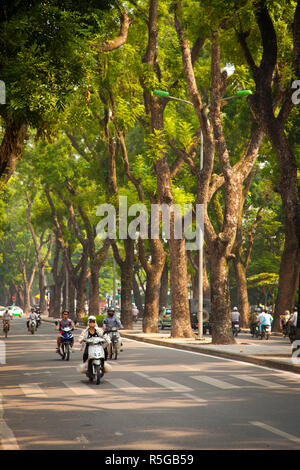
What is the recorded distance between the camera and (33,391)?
564 inches

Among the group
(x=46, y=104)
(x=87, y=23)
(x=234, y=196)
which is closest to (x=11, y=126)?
(x=46, y=104)

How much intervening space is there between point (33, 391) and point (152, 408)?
353 centimetres

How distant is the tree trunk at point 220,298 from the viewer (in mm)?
27547

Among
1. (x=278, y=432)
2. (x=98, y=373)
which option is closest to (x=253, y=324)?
(x=98, y=373)

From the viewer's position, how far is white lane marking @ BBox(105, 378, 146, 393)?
1425cm

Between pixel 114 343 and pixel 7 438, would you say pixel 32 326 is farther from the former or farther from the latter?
pixel 7 438

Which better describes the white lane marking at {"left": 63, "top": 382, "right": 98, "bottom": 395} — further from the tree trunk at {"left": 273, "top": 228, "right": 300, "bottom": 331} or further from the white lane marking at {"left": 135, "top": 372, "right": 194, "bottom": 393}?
the tree trunk at {"left": 273, "top": 228, "right": 300, "bottom": 331}

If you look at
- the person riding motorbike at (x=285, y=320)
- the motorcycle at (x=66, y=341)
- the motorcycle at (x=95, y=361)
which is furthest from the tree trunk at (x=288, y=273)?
the motorcycle at (x=95, y=361)

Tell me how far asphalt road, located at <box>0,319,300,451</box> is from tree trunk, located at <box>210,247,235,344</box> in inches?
280

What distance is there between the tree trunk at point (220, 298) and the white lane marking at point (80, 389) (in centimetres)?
1264

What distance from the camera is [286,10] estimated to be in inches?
897

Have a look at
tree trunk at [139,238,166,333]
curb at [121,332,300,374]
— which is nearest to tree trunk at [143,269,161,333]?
tree trunk at [139,238,166,333]

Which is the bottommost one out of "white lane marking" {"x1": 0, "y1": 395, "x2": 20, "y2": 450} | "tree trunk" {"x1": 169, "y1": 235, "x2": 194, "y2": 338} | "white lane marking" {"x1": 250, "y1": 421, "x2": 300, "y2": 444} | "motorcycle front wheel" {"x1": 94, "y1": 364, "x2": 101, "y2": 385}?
"white lane marking" {"x1": 0, "y1": 395, "x2": 20, "y2": 450}
